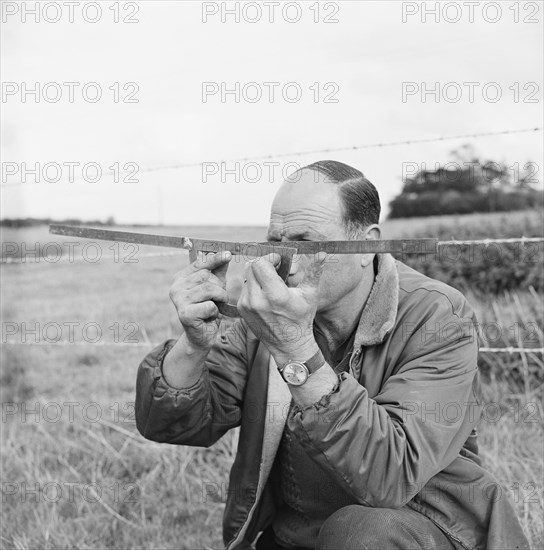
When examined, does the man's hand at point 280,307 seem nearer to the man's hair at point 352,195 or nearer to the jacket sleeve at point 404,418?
the jacket sleeve at point 404,418

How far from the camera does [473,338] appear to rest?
2188 millimetres

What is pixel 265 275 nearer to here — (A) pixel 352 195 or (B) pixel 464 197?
(A) pixel 352 195

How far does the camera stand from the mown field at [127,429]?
320 centimetres

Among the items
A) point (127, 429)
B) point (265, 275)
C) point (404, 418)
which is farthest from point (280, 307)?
point (127, 429)

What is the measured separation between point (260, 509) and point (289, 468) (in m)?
0.20

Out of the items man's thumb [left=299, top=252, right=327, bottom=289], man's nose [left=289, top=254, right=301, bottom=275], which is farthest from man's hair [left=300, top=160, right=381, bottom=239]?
man's thumb [left=299, top=252, right=327, bottom=289]

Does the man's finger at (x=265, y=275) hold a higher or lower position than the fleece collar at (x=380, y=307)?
higher

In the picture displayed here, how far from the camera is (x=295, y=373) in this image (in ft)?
6.12

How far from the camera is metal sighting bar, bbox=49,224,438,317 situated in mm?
1783

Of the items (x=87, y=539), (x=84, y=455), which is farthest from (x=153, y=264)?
(x=87, y=539)

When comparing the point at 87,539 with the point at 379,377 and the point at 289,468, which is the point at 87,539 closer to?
the point at 289,468

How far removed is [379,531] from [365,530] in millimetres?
36

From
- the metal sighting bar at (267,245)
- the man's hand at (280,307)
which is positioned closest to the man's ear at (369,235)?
the metal sighting bar at (267,245)

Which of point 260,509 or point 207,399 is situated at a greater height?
point 207,399
